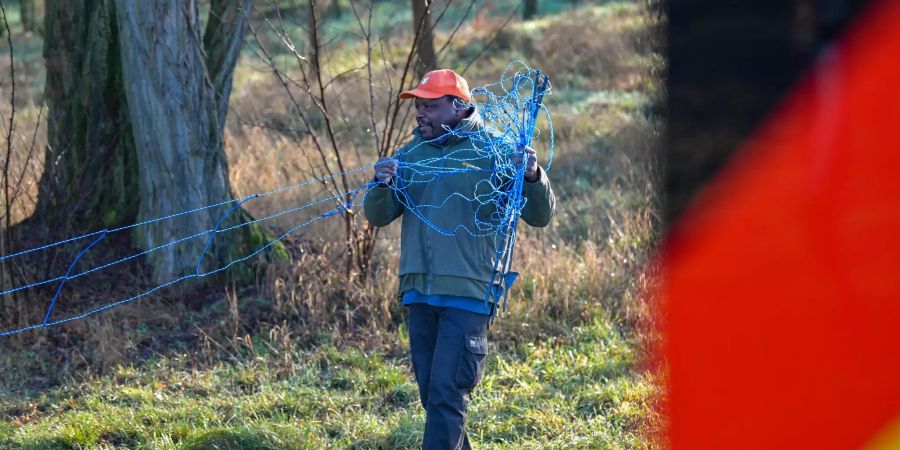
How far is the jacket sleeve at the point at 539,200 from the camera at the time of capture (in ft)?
12.7

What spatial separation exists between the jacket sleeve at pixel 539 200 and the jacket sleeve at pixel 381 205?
52cm

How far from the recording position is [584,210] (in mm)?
8703

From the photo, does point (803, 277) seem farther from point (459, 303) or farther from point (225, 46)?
point (225, 46)

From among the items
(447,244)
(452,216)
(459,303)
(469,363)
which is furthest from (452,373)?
(452,216)

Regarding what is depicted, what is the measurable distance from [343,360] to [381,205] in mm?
1985

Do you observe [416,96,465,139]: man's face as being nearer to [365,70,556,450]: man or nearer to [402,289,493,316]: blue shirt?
Result: [365,70,556,450]: man

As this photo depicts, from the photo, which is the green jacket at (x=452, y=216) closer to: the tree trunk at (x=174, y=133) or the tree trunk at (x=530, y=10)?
the tree trunk at (x=174, y=133)

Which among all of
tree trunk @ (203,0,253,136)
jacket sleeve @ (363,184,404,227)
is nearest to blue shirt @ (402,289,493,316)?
jacket sleeve @ (363,184,404,227)

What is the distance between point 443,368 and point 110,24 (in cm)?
446

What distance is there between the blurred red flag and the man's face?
1842 mm

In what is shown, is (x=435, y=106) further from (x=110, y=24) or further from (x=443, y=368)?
(x=110, y=24)

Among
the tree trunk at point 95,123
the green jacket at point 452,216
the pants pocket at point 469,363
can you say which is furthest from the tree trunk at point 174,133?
the pants pocket at point 469,363

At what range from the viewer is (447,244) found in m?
3.89

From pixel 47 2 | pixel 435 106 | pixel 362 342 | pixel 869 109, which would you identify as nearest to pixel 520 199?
pixel 435 106
